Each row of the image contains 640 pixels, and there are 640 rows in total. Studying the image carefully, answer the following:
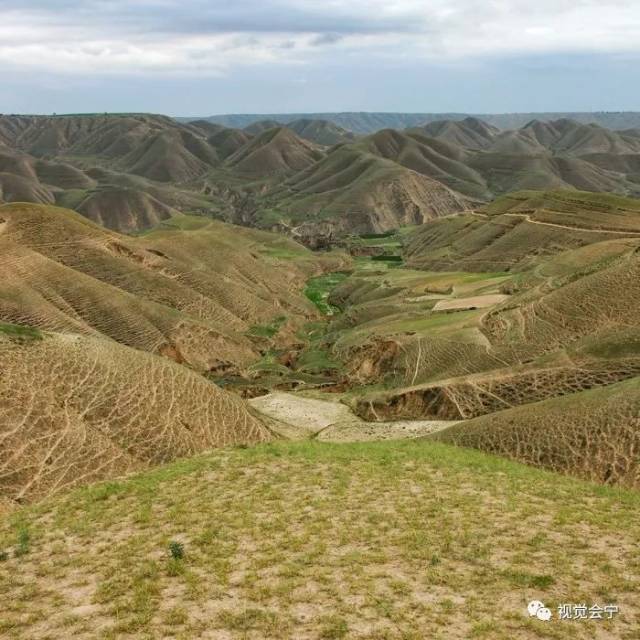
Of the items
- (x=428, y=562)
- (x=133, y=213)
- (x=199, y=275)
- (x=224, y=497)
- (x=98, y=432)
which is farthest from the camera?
(x=133, y=213)

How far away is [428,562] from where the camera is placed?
14688mm

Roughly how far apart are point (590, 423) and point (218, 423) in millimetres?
15553

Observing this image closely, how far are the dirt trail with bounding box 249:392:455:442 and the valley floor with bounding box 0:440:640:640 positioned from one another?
12.4 meters

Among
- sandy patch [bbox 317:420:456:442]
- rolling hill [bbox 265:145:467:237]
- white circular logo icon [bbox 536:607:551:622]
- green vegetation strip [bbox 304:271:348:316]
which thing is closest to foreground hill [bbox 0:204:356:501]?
green vegetation strip [bbox 304:271:348:316]

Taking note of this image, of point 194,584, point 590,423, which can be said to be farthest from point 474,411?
point 194,584

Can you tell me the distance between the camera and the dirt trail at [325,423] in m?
35.3

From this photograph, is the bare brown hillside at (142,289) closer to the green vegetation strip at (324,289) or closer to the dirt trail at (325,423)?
the green vegetation strip at (324,289)

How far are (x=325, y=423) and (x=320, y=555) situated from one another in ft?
78.4

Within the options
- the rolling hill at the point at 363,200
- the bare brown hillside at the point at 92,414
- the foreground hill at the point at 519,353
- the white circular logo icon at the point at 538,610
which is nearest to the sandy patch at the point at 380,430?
the foreground hill at the point at 519,353

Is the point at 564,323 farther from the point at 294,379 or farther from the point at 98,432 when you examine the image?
the point at 98,432

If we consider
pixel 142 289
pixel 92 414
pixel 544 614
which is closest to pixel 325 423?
pixel 92 414

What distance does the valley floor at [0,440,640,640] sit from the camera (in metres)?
12.3

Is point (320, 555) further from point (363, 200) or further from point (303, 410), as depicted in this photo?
point (363, 200)

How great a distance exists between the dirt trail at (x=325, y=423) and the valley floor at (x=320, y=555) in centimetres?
1243
